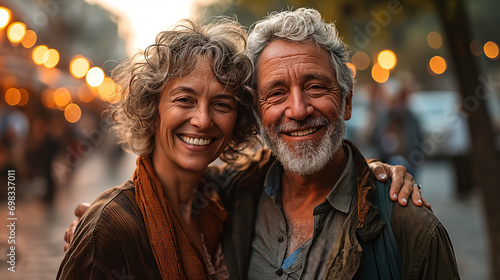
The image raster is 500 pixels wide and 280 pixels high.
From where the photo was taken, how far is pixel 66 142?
1700cm

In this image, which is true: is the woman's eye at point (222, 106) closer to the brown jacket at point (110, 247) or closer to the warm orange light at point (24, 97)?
the brown jacket at point (110, 247)

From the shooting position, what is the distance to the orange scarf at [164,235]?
2.34 meters

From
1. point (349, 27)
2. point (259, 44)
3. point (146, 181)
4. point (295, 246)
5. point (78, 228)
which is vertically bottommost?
point (295, 246)

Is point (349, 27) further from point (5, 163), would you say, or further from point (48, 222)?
point (5, 163)

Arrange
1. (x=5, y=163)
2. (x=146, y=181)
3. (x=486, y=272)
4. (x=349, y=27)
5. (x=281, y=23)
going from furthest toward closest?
(x=5, y=163), (x=486, y=272), (x=349, y=27), (x=281, y=23), (x=146, y=181)

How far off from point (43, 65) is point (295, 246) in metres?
13.4

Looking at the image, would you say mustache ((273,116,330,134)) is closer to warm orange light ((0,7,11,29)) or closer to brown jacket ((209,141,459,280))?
brown jacket ((209,141,459,280))

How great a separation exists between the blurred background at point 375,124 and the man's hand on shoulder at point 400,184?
2.58ft

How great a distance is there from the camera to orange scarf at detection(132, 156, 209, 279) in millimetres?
2338

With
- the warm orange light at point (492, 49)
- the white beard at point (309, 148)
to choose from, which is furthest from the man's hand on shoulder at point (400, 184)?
the warm orange light at point (492, 49)

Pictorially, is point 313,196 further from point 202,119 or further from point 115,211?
point 115,211

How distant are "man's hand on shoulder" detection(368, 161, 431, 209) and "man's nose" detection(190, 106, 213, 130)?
3.52 feet

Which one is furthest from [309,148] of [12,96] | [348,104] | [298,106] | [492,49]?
[492,49]

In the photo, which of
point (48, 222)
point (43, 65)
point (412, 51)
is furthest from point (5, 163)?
point (412, 51)
